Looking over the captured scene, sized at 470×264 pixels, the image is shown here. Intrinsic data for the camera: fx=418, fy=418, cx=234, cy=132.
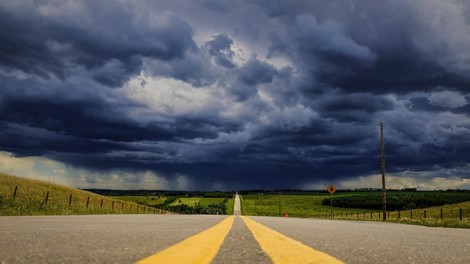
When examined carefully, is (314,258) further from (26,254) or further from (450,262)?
(26,254)

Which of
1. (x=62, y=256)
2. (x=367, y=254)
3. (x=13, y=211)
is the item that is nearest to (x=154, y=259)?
(x=62, y=256)

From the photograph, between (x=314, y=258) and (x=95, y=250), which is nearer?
(x=314, y=258)

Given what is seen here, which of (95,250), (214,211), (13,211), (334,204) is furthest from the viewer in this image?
(334,204)

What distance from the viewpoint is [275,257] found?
3.43 meters

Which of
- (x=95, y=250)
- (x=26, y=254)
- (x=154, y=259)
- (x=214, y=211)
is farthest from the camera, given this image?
(x=214, y=211)

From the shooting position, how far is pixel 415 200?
123 meters

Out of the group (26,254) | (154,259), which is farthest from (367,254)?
(26,254)

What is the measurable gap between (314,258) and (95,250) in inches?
79.4

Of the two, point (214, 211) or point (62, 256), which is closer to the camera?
point (62, 256)

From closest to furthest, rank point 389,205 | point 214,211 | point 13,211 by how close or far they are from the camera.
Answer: point 13,211
point 214,211
point 389,205

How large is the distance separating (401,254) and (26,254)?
3.40 metres

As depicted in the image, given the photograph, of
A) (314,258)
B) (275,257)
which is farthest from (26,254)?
(314,258)

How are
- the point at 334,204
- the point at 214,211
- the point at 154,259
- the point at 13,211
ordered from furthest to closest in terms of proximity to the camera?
the point at 334,204, the point at 214,211, the point at 13,211, the point at 154,259

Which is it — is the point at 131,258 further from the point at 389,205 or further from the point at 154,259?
the point at 389,205
